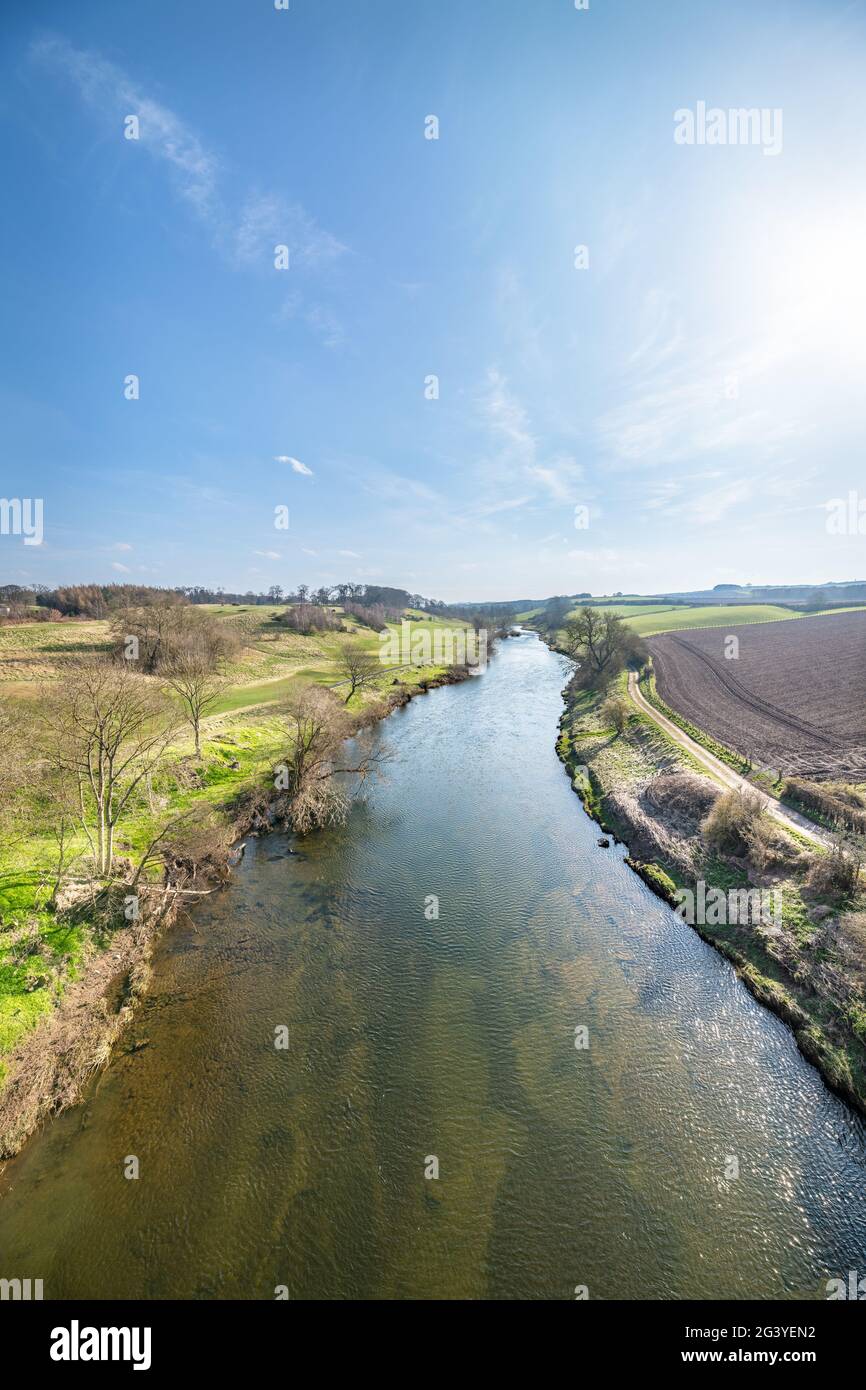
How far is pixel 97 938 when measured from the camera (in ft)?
46.7

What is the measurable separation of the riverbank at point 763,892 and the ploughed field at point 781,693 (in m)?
6.01

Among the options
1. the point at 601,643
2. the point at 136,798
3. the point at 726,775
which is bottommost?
the point at 136,798

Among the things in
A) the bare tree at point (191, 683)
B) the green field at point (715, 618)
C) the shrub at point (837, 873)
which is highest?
the green field at point (715, 618)

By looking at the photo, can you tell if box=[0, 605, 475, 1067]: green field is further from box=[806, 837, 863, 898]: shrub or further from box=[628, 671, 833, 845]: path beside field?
box=[628, 671, 833, 845]: path beside field

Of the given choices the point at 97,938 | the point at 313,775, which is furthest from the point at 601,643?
the point at 97,938

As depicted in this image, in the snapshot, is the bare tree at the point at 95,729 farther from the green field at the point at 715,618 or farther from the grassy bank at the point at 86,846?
the green field at the point at 715,618

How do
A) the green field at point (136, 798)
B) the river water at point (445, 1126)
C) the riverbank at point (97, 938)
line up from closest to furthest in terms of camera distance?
the river water at point (445, 1126) < the riverbank at point (97, 938) < the green field at point (136, 798)

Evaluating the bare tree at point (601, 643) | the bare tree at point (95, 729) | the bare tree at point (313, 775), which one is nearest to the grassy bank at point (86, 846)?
the bare tree at point (95, 729)

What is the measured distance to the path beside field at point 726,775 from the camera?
1903 cm

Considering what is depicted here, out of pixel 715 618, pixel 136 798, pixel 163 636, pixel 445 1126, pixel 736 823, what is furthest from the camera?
pixel 715 618

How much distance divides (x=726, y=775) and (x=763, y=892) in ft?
33.0

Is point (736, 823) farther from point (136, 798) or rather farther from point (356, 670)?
point (356, 670)

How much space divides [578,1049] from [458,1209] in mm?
4687

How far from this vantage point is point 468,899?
17.6 m
